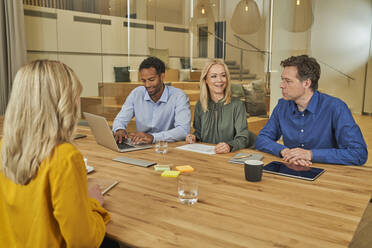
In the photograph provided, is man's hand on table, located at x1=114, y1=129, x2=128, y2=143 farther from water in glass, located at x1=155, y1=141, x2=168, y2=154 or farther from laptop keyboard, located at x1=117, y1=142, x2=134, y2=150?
water in glass, located at x1=155, y1=141, x2=168, y2=154

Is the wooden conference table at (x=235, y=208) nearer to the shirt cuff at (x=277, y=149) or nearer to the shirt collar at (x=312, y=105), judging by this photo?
the shirt cuff at (x=277, y=149)

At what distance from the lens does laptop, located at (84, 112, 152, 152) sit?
77.1 inches

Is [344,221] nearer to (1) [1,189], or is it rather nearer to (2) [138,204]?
(2) [138,204]

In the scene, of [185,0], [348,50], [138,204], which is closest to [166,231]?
[138,204]

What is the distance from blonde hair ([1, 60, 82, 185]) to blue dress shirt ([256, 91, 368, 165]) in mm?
1281

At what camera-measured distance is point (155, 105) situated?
9.10 feet

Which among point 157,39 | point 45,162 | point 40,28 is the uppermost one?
point 40,28

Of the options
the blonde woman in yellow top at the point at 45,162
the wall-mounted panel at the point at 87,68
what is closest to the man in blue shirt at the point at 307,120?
the blonde woman in yellow top at the point at 45,162

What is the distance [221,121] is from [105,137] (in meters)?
0.84

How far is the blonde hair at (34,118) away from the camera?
865 mm

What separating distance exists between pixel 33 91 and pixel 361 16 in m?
3.68

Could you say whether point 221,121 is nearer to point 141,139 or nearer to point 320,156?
point 141,139

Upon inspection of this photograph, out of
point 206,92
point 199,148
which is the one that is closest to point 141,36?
point 206,92

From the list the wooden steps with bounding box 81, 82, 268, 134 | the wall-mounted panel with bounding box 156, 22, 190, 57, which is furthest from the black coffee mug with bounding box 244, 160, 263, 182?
the wall-mounted panel with bounding box 156, 22, 190, 57
